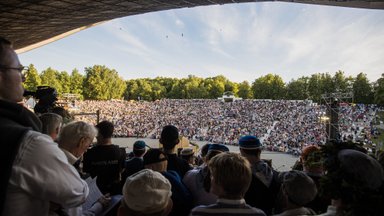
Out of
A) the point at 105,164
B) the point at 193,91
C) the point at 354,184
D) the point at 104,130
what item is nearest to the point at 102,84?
the point at 193,91

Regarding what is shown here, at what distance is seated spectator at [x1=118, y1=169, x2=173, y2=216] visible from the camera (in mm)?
1623

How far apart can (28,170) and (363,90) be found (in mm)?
66101

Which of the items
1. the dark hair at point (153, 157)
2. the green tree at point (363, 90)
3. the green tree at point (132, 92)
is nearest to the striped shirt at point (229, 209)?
the dark hair at point (153, 157)

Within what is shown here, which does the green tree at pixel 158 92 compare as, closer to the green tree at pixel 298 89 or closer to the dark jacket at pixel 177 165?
the green tree at pixel 298 89

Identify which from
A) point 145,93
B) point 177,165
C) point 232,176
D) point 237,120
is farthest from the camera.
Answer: point 145,93

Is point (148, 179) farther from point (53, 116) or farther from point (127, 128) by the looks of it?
point (127, 128)

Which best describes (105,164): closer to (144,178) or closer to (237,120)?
(144,178)

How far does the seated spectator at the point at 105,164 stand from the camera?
124 inches

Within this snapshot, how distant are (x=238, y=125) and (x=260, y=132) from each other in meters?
4.33

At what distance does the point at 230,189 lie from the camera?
1788 mm

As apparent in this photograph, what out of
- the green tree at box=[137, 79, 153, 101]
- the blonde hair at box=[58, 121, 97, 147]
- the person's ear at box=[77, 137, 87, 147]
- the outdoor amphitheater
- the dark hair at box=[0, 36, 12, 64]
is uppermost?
the green tree at box=[137, 79, 153, 101]

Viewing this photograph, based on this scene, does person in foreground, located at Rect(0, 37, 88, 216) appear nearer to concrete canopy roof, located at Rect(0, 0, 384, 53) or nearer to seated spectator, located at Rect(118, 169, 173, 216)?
seated spectator, located at Rect(118, 169, 173, 216)

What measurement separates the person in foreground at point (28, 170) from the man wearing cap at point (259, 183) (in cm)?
187

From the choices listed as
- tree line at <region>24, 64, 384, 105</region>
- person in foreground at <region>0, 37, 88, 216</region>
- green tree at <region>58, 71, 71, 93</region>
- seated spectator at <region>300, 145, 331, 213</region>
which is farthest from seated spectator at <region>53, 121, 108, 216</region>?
green tree at <region>58, 71, 71, 93</region>
